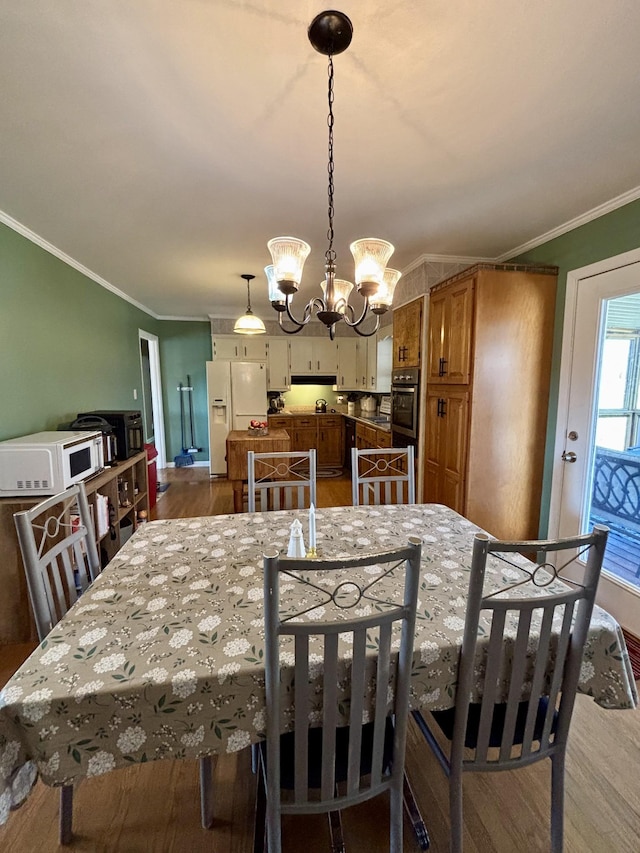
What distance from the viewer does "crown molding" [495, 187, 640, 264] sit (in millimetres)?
2094

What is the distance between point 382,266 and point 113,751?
1737 mm

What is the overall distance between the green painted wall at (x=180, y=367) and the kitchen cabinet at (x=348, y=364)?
2206 mm

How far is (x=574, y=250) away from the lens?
8.13 ft

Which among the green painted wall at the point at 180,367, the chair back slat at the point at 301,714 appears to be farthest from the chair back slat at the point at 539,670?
the green painted wall at the point at 180,367

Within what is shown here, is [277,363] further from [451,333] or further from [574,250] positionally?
[574,250]

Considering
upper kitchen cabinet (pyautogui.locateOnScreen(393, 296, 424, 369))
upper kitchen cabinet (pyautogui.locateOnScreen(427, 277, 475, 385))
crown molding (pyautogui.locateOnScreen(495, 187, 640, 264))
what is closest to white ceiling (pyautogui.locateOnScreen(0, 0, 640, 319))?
crown molding (pyautogui.locateOnScreen(495, 187, 640, 264))

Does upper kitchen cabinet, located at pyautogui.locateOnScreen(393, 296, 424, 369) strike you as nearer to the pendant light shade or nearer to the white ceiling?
the white ceiling

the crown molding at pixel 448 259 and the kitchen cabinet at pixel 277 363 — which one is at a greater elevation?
the crown molding at pixel 448 259

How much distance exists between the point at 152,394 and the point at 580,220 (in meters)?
5.57

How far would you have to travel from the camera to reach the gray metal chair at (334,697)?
0.84 metres

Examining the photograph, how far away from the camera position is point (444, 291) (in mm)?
2928

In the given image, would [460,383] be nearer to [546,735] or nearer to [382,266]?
[382,266]

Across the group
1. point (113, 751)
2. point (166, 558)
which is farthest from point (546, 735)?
point (166, 558)

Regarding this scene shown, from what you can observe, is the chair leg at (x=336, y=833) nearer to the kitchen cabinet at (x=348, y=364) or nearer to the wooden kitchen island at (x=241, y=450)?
the wooden kitchen island at (x=241, y=450)
